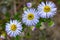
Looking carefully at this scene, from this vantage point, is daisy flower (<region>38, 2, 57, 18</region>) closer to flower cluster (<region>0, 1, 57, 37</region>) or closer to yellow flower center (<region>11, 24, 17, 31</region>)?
flower cluster (<region>0, 1, 57, 37</region>)

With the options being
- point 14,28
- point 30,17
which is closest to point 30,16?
point 30,17

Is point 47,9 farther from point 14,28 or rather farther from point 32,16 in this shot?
point 14,28

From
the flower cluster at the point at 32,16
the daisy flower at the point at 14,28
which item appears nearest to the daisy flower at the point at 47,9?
the flower cluster at the point at 32,16

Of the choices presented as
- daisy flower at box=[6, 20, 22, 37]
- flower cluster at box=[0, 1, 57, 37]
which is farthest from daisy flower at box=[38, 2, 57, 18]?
daisy flower at box=[6, 20, 22, 37]

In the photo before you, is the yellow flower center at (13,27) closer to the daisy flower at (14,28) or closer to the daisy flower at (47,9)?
the daisy flower at (14,28)

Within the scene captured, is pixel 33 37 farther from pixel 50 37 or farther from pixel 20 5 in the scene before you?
pixel 20 5

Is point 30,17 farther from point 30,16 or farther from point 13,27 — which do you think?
A: point 13,27
